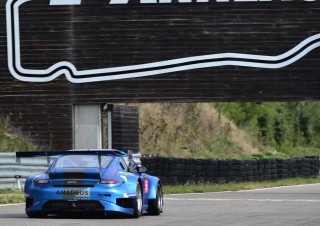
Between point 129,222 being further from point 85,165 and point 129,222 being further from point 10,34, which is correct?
point 10,34

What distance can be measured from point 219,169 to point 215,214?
15.3m

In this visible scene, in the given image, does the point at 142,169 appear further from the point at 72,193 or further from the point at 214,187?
the point at 214,187

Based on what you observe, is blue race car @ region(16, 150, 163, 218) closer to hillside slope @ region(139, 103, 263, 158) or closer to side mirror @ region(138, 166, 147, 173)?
side mirror @ region(138, 166, 147, 173)

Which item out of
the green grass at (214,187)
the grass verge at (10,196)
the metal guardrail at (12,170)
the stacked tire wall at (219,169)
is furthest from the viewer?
the stacked tire wall at (219,169)

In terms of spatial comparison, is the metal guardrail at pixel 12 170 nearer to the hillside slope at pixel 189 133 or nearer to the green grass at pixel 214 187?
the green grass at pixel 214 187

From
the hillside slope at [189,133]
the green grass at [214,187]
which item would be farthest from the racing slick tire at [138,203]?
the hillside slope at [189,133]

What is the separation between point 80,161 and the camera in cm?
1641

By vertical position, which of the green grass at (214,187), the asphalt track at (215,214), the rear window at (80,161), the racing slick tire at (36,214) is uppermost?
the rear window at (80,161)

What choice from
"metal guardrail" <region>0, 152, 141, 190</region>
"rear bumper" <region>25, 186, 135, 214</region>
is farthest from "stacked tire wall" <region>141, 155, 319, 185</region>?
"rear bumper" <region>25, 186, 135, 214</region>

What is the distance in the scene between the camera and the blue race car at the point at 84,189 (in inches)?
613

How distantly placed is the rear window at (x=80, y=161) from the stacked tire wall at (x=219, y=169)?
42.8 ft

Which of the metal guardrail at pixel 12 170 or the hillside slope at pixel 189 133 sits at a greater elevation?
the hillside slope at pixel 189 133

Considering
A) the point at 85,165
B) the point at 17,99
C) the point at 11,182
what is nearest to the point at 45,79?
the point at 17,99

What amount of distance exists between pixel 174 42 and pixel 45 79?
4614mm
